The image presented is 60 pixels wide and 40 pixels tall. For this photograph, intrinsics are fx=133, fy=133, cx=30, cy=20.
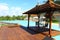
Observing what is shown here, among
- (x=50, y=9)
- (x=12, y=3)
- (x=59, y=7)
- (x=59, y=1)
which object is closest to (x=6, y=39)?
(x=50, y=9)

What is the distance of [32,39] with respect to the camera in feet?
25.9

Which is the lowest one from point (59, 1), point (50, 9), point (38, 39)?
point (38, 39)

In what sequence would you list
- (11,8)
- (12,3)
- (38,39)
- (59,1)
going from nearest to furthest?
(38,39)
(59,1)
(12,3)
(11,8)

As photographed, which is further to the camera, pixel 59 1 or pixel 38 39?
pixel 59 1

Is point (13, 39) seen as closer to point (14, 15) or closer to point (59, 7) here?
point (59, 7)

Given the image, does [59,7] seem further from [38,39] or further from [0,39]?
[0,39]

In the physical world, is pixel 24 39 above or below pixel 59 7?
below

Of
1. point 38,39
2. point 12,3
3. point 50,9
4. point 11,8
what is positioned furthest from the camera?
point 11,8

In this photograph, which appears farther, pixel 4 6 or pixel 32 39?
pixel 4 6

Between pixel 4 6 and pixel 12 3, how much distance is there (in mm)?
3531

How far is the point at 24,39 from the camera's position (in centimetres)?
792

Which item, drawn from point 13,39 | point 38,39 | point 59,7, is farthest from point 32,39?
point 59,7

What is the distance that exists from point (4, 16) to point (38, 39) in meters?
42.7

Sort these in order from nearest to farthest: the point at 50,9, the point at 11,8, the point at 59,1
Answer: the point at 50,9 < the point at 59,1 < the point at 11,8
